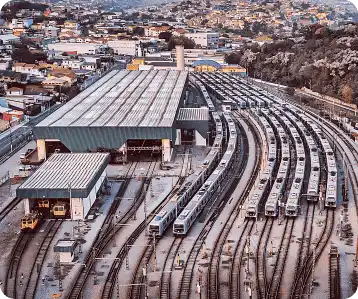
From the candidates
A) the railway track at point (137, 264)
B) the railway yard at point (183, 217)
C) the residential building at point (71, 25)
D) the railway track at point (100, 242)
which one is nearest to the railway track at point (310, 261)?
the railway yard at point (183, 217)

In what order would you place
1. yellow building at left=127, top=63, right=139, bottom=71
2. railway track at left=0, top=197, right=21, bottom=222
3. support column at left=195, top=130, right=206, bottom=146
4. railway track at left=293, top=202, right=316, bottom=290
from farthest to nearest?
1. yellow building at left=127, top=63, right=139, bottom=71
2. support column at left=195, top=130, right=206, bottom=146
3. railway track at left=0, top=197, right=21, bottom=222
4. railway track at left=293, top=202, right=316, bottom=290

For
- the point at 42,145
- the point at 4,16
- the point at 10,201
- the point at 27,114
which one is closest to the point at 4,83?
the point at 27,114

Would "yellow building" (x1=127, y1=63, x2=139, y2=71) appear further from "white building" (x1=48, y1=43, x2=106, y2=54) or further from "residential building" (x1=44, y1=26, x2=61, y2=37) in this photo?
"residential building" (x1=44, y1=26, x2=61, y2=37)

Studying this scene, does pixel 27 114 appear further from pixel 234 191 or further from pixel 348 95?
pixel 348 95

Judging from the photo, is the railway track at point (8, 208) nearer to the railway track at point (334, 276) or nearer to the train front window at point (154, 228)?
the train front window at point (154, 228)

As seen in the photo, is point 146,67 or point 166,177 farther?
point 146,67

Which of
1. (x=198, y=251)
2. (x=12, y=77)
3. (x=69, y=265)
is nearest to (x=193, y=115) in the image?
(x=198, y=251)

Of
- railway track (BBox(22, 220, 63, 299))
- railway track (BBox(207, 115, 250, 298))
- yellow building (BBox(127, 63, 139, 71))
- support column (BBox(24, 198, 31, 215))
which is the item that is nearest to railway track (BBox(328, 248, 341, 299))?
railway track (BBox(207, 115, 250, 298))
